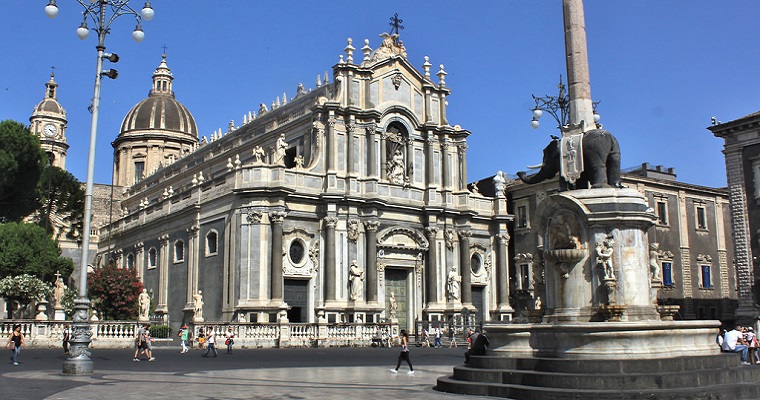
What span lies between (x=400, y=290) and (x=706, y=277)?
2385cm

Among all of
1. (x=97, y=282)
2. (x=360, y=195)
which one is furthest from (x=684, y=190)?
(x=97, y=282)

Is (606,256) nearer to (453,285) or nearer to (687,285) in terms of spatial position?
(453,285)

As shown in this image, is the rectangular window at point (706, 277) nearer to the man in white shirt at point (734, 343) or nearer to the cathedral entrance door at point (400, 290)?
the cathedral entrance door at point (400, 290)

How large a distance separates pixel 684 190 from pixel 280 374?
4153 centimetres

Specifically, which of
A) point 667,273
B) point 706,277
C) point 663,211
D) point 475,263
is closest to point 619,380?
point 475,263

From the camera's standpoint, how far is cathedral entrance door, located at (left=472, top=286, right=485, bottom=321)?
4828 centimetres

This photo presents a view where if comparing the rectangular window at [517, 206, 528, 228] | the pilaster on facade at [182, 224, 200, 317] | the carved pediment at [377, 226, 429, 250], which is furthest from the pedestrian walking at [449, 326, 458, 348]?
the pilaster on facade at [182, 224, 200, 317]

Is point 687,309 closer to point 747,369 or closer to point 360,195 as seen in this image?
point 360,195

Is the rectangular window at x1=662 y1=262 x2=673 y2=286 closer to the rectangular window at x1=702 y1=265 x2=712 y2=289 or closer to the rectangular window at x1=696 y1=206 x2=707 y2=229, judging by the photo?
the rectangular window at x1=702 y1=265 x2=712 y2=289

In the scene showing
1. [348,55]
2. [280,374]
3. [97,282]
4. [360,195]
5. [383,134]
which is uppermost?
[348,55]

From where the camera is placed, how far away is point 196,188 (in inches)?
1752

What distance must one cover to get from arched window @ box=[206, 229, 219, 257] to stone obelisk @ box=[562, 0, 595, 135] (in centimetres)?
2833

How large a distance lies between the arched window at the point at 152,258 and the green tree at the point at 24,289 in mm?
6654

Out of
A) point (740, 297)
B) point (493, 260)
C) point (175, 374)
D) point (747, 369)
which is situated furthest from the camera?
point (493, 260)
